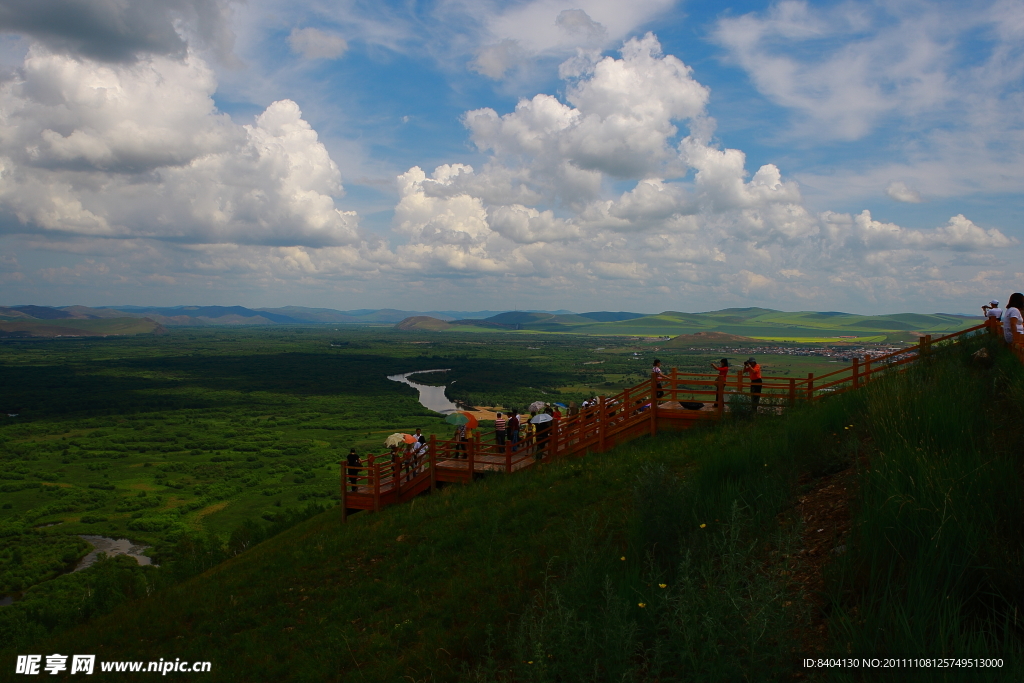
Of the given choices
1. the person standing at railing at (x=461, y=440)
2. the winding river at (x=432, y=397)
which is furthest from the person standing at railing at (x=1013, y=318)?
the winding river at (x=432, y=397)

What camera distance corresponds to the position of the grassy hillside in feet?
15.5

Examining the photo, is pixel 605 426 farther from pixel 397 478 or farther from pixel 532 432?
pixel 397 478

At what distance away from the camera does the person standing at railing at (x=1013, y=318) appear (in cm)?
1061

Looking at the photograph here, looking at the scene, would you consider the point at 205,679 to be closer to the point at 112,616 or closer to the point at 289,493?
the point at 112,616

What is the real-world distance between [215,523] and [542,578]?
46.7 m

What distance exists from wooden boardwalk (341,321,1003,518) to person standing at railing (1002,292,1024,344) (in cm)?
310

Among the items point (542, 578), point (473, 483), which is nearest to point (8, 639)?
point (473, 483)

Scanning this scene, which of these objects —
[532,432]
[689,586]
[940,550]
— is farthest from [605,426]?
[940,550]

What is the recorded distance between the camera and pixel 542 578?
810 cm

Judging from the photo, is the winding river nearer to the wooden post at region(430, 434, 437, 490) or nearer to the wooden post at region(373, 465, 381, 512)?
the wooden post at region(373, 465, 381, 512)

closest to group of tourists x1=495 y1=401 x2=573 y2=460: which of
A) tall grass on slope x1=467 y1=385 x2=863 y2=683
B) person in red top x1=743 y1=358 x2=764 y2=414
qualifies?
person in red top x1=743 y1=358 x2=764 y2=414

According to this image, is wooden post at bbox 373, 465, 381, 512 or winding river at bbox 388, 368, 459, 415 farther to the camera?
winding river at bbox 388, 368, 459, 415

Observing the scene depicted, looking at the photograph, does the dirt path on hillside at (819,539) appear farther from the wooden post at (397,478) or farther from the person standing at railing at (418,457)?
the wooden post at (397,478)

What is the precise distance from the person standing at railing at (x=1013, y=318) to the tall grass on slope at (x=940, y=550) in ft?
15.3
